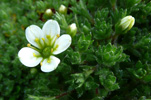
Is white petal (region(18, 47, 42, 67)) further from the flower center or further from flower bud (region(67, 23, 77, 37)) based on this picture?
flower bud (region(67, 23, 77, 37))

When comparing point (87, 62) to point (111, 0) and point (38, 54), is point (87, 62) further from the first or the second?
point (111, 0)

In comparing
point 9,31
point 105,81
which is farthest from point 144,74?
point 9,31

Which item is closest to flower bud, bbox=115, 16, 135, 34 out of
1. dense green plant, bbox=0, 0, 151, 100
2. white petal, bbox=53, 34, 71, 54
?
dense green plant, bbox=0, 0, 151, 100

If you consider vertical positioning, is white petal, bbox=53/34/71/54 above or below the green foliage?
above

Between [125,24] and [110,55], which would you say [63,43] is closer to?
[110,55]

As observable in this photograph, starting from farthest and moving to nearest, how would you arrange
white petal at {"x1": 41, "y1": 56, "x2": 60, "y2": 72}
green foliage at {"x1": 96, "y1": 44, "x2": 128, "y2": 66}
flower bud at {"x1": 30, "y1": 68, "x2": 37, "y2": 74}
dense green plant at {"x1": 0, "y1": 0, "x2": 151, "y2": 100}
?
flower bud at {"x1": 30, "y1": 68, "x2": 37, "y2": 74}, dense green plant at {"x1": 0, "y1": 0, "x2": 151, "y2": 100}, green foliage at {"x1": 96, "y1": 44, "x2": 128, "y2": 66}, white petal at {"x1": 41, "y1": 56, "x2": 60, "y2": 72}

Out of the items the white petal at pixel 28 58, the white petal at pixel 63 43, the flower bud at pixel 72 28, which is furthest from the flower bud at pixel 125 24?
the white petal at pixel 28 58

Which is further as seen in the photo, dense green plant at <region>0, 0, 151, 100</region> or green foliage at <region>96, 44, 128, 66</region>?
dense green plant at <region>0, 0, 151, 100</region>
